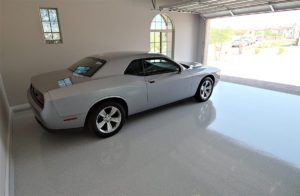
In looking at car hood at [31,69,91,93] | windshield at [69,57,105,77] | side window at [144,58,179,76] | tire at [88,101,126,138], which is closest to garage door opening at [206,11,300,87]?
side window at [144,58,179,76]

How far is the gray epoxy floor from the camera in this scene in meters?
2.05

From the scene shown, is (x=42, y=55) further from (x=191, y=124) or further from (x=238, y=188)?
(x=238, y=188)

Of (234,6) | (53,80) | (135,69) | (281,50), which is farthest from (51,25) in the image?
(281,50)

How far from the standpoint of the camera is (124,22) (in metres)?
5.41

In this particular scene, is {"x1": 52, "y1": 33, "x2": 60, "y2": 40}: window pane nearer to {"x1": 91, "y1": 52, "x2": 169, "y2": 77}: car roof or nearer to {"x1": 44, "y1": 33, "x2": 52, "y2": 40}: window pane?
{"x1": 44, "y1": 33, "x2": 52, "y2": 40}: window pane

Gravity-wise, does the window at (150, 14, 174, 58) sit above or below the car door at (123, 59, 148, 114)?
above

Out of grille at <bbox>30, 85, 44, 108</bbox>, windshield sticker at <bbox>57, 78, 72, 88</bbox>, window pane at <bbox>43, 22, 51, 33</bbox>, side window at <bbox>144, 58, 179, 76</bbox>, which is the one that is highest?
window pane at <bbox>43, 22, 51, 33</bbox>

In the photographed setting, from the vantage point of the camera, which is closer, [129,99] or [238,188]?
[238,188]

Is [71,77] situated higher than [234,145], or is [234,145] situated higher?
[71,77]

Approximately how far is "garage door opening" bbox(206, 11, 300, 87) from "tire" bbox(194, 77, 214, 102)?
3772 millimetres

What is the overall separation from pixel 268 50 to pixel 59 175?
555 inches

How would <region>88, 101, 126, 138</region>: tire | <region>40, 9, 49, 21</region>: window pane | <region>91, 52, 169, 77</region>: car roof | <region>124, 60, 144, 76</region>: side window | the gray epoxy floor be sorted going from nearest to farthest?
1. the gray epoxy floor
2. <region>88, 101, 126, 138</region>: tire
3. <region>91, 52, 169, 77</region>: car roof
4. <region>124, 60, 144, 76</region>: side window
5. <region>40, 9, 49, 21</region>: window pane

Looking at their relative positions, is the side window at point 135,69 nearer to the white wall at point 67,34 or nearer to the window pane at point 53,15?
the white wall at point 67,34

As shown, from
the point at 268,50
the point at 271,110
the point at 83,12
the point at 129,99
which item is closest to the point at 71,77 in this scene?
the point at 129,99
